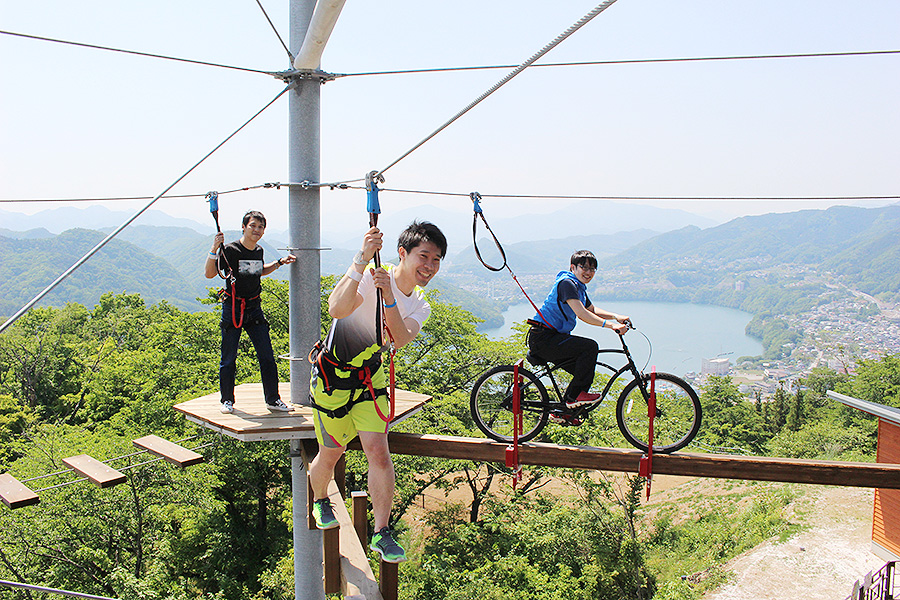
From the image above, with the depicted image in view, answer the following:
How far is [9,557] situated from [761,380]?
203ft

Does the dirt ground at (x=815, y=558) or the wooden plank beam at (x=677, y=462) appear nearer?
the wooden plank beam at (x=677, y=462)

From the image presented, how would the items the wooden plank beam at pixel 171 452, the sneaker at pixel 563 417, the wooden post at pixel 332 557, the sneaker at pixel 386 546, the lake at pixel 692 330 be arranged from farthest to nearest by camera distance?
the lake at pixel 692 330 → the sneaker at pixel 563 417 → the wooden plank beam at pixel 171 452 → the wooden post at pixel 332 557 → the sneaker at pixel 386 546

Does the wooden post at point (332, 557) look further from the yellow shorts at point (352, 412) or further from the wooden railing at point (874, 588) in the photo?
the wooden railing at point (874, 588)

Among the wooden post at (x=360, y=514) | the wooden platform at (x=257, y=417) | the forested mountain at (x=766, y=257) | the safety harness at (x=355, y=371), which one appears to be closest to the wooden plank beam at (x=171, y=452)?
the wooden platform at (x=257, y=417)

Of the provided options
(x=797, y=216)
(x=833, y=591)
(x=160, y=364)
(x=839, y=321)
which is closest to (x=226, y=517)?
(x=160, y=364)

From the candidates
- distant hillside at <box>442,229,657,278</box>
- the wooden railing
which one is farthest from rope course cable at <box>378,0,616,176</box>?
distant hillside at <box>442,229,657,278</box>

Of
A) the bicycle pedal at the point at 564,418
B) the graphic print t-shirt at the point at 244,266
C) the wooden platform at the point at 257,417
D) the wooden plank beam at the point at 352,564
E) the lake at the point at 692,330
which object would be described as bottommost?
the lake at the point at 692,330

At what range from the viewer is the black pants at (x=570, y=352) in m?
4.14

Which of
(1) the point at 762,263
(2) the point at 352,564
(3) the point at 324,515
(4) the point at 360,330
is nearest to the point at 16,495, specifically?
(3) the point at 324,515

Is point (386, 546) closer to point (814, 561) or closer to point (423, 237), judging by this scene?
point (423, 237)

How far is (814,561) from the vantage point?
49.3 ft

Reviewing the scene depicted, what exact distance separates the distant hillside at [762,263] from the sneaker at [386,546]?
82760 millimetres

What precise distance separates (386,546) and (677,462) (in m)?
1.89

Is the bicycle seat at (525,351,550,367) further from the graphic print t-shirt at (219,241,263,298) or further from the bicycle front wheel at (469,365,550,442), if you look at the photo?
the graphic print t-shirt at (219,241,263,298)
